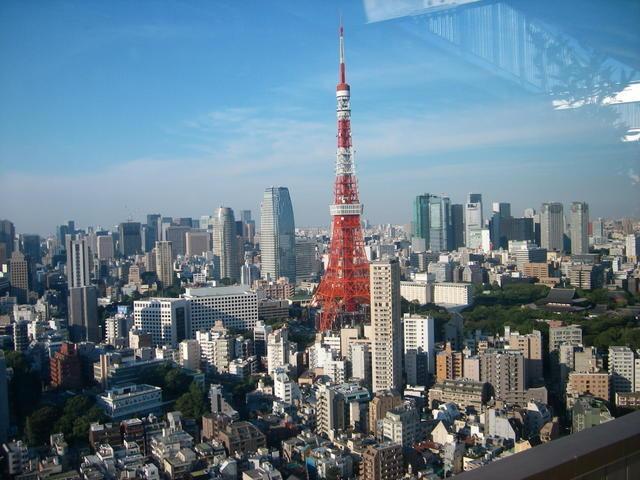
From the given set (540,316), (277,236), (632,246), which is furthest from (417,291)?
(632,246)

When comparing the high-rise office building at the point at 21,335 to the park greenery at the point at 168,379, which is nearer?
the park greenery at the point at 168,379

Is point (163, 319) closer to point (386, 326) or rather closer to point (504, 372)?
point (386, 326)

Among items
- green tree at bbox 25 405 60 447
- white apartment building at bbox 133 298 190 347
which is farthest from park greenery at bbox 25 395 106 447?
white apartment building at bbox 133 298 190 347

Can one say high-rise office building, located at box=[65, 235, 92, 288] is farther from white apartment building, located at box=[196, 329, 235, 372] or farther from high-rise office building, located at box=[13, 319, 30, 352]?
white apartment building, located at box=[196, 329, 235, 372]

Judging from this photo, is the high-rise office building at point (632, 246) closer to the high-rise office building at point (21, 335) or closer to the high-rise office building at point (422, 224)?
the high-rise office building at point (422, 224)

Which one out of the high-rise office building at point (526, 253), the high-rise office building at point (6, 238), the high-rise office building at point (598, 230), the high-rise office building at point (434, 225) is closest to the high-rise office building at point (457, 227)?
the high-rise office building at point (434, 225)
